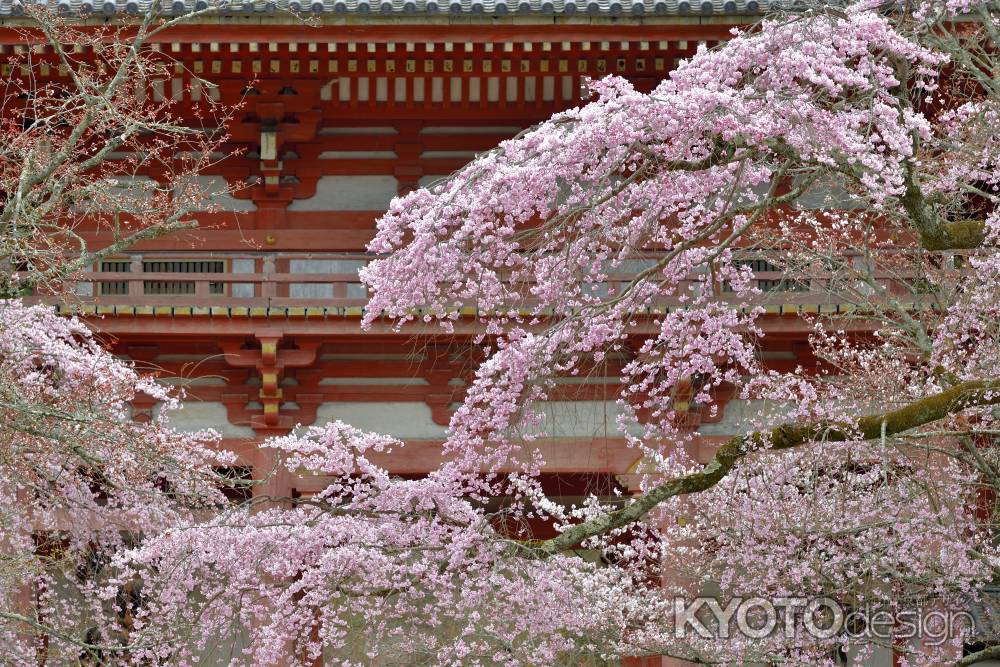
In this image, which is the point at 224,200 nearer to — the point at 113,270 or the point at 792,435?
the point at 113,270

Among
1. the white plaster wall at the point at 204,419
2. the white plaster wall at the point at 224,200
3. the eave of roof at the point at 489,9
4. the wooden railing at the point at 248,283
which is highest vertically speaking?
the eave of roof at the point at 489,9

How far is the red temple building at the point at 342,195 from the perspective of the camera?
12.3m

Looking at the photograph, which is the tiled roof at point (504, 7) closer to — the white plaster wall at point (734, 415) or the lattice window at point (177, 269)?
the lattice window at point (177, 269)

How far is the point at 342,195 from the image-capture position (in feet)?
44.9

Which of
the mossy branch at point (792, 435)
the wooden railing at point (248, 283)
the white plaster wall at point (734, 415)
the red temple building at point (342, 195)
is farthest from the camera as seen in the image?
A: the white plaster wall at point (734, 415)

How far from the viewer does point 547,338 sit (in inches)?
323

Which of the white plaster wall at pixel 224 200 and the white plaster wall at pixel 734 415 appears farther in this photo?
the white plaster wall at pixel 224 200

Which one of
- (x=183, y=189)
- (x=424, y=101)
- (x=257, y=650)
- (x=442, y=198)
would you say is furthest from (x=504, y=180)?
(x=424, y=101)

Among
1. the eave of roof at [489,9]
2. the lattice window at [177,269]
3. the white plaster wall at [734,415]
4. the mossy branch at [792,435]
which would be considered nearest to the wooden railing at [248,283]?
the lattice window at [177,269]

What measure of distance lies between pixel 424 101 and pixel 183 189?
452 cm

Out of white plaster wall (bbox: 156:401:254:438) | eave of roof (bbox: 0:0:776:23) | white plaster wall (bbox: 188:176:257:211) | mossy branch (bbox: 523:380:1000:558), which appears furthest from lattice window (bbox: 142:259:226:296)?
mossy branch (bbox: 523:380:1000:558)

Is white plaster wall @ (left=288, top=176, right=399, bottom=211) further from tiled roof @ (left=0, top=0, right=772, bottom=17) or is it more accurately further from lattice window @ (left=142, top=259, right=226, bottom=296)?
tiled roof @ (left=0, top=0, right=772, bottom=17)

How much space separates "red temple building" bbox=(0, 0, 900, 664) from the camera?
12328 millimetres

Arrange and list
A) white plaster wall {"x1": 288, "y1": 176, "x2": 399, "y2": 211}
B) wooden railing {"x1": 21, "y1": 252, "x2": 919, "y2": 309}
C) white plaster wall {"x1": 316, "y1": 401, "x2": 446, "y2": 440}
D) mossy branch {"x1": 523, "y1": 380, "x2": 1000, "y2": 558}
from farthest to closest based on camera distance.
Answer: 1. white plaster wall {"x1": 288, "y1": 176, "x2": 399, "y2": 211}
2. white plaster wall {"x1": 316, "y1": 401, "x2": 446, "y2": 440}
3. wooden railing {"x1": 21, "y1": 252, "x2": 919, "y2": 309}
4. mossy branch {"x1": 523, "y1": 380, "x2": 1000, "y2": 558}
